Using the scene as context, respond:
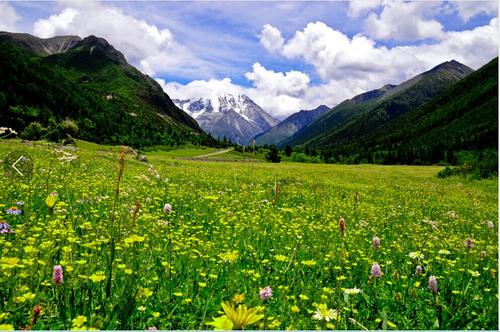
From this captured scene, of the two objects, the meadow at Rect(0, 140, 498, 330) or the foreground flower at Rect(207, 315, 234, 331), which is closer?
the foreground flower at Rect(207, 315, 234, 331)

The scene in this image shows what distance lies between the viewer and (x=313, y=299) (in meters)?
4.51

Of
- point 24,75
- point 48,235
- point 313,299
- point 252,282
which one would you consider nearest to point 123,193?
point 48,235

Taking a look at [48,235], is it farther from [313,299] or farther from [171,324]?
[313,299]

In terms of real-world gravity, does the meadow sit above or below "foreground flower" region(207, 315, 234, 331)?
below

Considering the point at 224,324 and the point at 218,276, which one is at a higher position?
the point at 224,324

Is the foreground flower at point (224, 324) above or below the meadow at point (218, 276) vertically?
above

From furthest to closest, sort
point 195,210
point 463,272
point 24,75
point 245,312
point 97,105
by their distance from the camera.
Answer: point 97,105
point 24,75
point 195,210
point 463,272
point 245,312

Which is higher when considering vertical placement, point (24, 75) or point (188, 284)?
point (24, 75)

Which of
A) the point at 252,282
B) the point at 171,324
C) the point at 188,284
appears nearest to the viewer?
the point at 171,324

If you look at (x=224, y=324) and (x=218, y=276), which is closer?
(x=224, y=324)

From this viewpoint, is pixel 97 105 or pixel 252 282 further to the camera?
pixel 97 105

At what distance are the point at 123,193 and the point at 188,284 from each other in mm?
6510

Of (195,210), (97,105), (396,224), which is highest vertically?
(97,105)

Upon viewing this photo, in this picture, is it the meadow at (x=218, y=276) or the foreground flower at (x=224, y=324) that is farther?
the meadow at (x=218, y=276)
